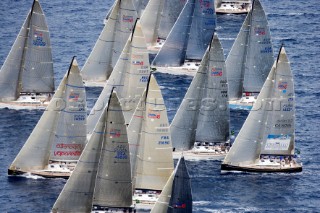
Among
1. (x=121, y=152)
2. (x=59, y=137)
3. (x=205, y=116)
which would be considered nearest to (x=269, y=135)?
(x=205, y=116)

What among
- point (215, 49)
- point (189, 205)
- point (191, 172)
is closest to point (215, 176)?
Answer: point (191, 172)

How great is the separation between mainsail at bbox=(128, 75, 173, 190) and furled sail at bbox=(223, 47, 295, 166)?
1686 cm

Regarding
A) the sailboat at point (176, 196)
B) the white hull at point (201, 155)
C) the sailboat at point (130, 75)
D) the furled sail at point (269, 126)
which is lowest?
the sailboat at point (176, 196)

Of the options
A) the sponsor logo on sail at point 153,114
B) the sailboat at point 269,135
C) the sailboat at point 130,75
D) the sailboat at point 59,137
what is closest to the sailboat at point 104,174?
the sponsor logo on sail at point 153,114

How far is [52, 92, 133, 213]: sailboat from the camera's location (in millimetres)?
164375

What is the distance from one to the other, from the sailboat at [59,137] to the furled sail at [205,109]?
15826mm

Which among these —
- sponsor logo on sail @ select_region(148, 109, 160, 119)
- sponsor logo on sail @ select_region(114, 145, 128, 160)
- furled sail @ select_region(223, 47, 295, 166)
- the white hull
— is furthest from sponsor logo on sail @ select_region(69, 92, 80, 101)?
furled sail @ select_region(223, 47, 295, 166)

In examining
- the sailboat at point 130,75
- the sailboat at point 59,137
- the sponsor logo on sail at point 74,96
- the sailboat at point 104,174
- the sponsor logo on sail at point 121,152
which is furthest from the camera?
the sailboat at point 130,75

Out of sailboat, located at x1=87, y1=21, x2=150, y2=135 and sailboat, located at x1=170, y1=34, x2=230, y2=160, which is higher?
sailboat, located at x1=87, y1=21, x2=150, y2=135

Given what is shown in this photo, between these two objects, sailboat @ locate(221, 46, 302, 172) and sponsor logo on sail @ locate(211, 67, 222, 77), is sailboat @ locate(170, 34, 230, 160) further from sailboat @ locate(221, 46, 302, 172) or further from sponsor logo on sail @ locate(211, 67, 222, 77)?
sailboat @ locate(221, 46, 302, 172)

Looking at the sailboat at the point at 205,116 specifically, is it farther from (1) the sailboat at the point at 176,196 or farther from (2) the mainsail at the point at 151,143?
(1) the sailboat at the point at 176,196

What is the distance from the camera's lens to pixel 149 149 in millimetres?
172625

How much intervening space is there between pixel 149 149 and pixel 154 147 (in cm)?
74

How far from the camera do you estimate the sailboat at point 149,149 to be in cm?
17075
